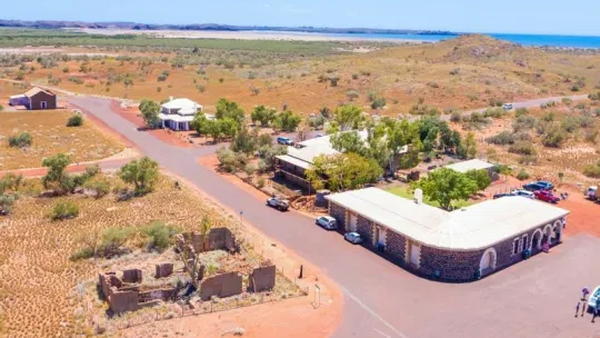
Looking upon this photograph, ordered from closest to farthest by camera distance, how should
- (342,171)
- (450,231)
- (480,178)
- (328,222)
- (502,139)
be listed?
(450,231) → (328,222) → (342,171) → (480,178) → (502,139)

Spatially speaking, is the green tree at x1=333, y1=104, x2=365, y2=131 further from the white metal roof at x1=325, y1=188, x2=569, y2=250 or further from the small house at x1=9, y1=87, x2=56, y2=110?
the small house at x1=9, y1=87, x2=56, y2=110

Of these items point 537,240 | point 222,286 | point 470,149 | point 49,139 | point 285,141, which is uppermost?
point 470,149

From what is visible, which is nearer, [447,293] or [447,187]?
[447,293]

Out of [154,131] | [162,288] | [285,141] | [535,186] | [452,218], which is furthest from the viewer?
[154,131]

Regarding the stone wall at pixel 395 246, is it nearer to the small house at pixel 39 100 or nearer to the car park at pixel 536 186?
the car park at pixel 536 186

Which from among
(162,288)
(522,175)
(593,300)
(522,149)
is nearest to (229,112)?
(522,149)

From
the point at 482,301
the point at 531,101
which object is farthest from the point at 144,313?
the point at 531,101

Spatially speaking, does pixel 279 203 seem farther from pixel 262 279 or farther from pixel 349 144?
pixel 262 279
